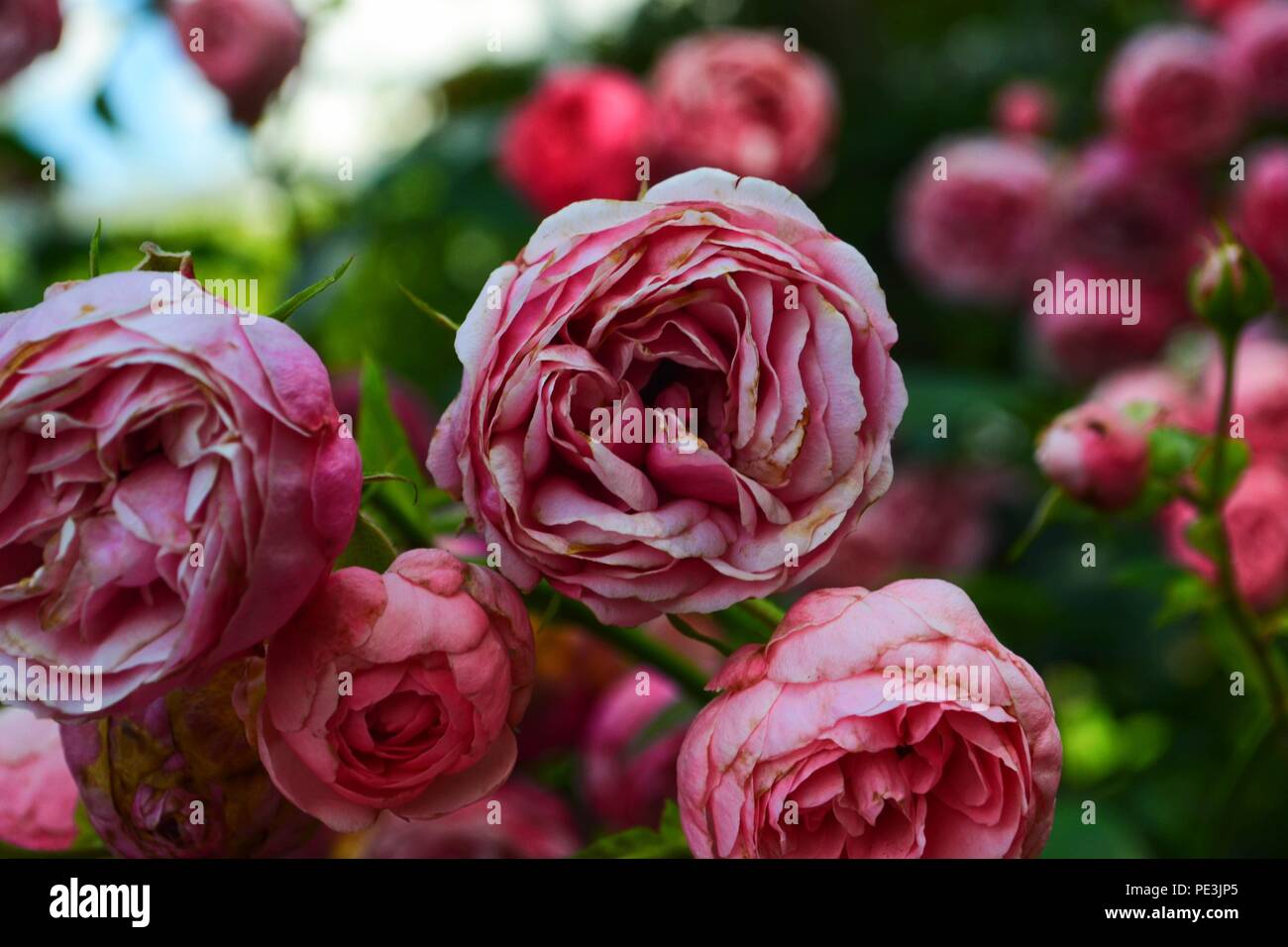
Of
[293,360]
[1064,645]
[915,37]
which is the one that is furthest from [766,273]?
[915,37]

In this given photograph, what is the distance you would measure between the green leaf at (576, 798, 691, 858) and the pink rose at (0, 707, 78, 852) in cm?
20

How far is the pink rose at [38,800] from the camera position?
0.51 m

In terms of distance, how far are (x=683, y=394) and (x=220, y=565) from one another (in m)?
0.15

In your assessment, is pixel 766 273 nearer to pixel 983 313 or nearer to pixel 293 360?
pixel 293 360

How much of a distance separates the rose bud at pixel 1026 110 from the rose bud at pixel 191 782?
3.34 ft

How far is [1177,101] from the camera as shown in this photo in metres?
1.10

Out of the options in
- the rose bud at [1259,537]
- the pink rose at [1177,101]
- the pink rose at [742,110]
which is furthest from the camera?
the pink rose at [742,110]

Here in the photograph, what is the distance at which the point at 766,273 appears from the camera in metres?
0.41

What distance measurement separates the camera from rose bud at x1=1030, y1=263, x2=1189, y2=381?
3.91 feet

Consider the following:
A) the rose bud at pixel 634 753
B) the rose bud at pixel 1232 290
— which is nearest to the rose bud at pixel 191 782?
the rose bud at pixel 634 753

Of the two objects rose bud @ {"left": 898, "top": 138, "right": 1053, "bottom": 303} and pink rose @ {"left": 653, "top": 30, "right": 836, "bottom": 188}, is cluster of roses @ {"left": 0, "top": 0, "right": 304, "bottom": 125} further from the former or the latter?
rose bud @ {"left": 898, "top": 138, "right": 1053, "bottom": 303}

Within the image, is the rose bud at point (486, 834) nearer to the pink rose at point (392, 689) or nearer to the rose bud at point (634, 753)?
the rose bud at point (634, 753)

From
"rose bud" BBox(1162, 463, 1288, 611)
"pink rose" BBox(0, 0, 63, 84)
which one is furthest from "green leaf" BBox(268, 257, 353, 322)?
"rose bud" BBox(1162, 463, 1288, 611)

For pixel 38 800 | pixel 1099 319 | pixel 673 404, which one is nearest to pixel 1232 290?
pixel 673 404
